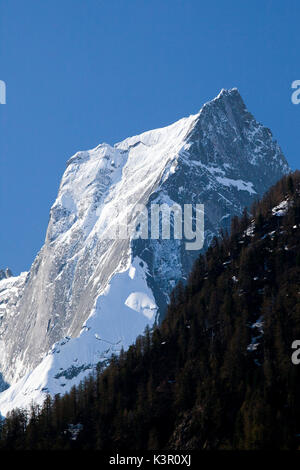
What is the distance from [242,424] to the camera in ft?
485

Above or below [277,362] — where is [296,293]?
above

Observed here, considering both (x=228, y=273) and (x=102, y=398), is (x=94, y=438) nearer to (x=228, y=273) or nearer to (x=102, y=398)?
(x=102, y=398)

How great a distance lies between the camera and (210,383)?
533ft

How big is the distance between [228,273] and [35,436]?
50.9m

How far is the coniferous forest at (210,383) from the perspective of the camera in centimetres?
15125

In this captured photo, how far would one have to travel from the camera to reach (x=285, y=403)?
150750 millimetres

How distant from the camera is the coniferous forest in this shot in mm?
151250

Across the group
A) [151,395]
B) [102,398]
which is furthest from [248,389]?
[102,398]

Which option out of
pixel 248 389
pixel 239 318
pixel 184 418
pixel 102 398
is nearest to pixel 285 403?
pixel 248 389

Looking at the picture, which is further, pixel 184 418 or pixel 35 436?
pixel 35 436
